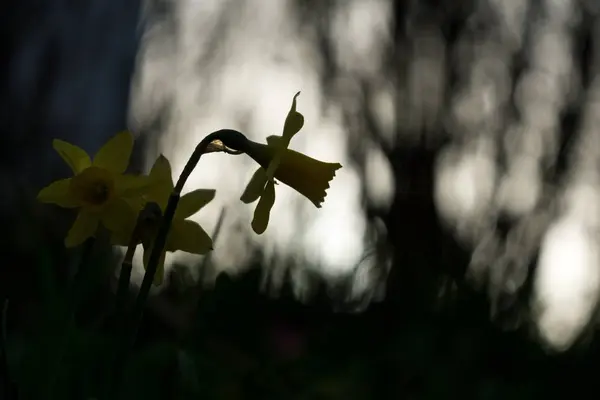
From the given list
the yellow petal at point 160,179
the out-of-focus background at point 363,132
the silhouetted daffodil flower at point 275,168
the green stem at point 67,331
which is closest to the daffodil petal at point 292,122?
the silhouetted daffodil flower at point 275,168

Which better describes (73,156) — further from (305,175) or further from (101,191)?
(305,175)

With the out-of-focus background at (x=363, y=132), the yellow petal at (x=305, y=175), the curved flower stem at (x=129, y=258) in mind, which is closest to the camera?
the curved flower stem at (x=129, y=258)

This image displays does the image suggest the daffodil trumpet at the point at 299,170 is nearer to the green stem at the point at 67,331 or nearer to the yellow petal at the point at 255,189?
the yellow petal at the point at 255,189

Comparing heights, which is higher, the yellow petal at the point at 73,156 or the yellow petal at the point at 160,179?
the yellow petal at the point at 73,156

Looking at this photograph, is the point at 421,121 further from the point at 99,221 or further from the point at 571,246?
the point at 99,221

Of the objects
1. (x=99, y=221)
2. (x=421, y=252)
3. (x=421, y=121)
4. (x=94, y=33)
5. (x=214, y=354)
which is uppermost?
(x=94, y=33)

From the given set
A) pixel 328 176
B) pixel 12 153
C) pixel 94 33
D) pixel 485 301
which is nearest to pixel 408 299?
pixel 485 301
